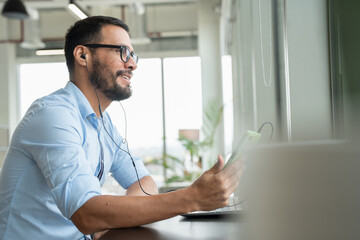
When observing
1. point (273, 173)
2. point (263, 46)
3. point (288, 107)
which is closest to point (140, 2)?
point (263, 46)

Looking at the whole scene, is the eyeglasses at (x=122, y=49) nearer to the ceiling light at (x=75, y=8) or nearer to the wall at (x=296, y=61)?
the wall at (x=296, y=61)

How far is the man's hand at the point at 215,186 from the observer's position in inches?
40.3

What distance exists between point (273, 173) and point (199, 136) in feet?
28.3

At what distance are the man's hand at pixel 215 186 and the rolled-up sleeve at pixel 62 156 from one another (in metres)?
0.31

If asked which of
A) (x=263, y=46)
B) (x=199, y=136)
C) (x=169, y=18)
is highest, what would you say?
(x=169, y=18)

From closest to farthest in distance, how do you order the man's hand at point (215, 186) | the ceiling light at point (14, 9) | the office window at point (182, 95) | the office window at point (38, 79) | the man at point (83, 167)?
the man's hand at point (215, 186) → the man at point (83, 167) → the ceiling light at point (14, 9) → the office window at point (182, 95) → the office window at point (38, 79)

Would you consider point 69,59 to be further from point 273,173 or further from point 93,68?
point 273,173

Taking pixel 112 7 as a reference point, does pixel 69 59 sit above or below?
below

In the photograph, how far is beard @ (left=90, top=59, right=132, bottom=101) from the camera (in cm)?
177

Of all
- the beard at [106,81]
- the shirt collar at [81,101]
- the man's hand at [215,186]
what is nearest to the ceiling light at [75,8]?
the beard at [106,81]

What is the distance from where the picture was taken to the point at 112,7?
28.4ft

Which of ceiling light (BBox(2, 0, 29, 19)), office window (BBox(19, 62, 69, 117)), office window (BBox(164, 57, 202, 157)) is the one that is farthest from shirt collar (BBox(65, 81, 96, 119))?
office window (BBox(19, 62, 69, 117))

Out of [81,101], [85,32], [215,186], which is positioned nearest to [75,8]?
[85,32]

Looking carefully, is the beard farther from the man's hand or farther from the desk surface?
the man's hand
